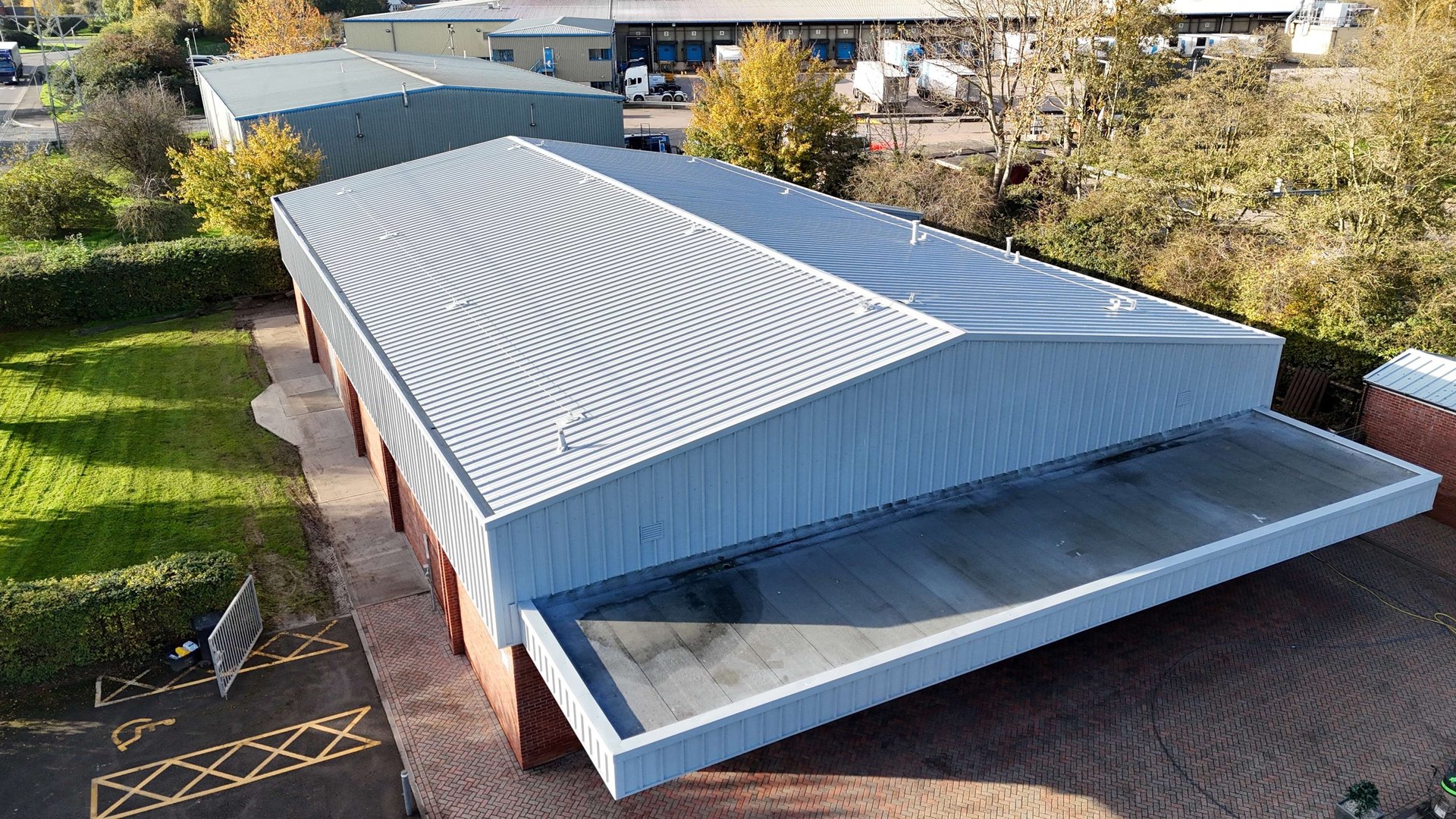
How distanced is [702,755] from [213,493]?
1697cm

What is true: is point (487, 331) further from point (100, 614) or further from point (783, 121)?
point (783, 121)

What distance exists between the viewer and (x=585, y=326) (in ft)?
63.6

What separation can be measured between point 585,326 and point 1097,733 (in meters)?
11.4

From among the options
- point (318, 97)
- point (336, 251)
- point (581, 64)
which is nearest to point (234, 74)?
point (318, 97)

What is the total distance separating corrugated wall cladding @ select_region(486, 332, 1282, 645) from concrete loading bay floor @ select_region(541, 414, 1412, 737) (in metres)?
0.52

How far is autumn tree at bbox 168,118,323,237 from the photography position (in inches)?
1469

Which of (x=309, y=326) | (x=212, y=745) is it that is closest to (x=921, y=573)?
(x=212, y=745)

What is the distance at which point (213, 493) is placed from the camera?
24.4 m

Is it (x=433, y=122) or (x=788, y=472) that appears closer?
(x=788, y=472)

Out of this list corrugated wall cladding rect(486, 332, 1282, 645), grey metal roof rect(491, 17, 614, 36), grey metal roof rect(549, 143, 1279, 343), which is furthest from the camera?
grey metal roof rect(491, 17, 614, 36)

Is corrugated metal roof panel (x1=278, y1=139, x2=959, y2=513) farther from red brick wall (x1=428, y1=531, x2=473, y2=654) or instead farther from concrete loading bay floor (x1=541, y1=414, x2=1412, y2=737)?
red brick wall (x1=428, y1=531, x2=473, y2=654)

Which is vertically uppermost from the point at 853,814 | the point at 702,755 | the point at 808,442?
the point at 808,442

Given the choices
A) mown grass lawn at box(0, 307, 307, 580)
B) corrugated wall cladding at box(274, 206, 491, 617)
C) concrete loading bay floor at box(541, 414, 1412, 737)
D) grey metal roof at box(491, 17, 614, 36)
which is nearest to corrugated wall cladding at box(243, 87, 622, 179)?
mown grass lawn at box(0, 307, 307, 580)

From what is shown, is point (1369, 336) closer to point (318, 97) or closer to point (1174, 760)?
point (1174, 760)
